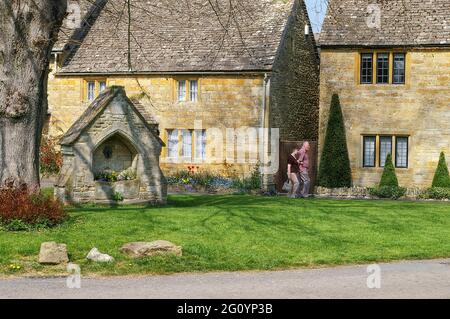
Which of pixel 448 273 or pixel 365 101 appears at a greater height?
pixel 365 101

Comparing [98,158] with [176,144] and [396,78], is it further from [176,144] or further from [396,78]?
[396,78]

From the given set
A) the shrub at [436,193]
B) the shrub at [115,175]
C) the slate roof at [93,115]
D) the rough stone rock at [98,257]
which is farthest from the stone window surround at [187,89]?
the rough stone rock at [98,257]

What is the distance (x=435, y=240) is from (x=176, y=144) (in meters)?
19.1

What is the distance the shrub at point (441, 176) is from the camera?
102 feet

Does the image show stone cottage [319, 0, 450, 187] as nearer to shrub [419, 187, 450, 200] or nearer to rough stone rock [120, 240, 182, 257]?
shrub [419, 187, 450, 200]

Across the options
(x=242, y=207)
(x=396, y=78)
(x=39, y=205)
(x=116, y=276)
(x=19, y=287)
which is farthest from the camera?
(x=396, y=78)

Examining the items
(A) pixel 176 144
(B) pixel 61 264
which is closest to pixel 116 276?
(B) pixel 61 264

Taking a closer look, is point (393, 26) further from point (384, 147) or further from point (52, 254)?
point (52, 254)

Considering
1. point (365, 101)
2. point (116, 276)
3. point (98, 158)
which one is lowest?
point (116, 276)

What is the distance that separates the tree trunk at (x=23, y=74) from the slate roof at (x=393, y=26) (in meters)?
16.6

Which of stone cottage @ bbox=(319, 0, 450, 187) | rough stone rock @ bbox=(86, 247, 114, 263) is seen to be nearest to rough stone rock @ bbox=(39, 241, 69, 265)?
rough stone rock @ bbox=(86, 247, 114, 263)

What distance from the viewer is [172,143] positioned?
34500 millimetres

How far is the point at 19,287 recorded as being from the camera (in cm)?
1153

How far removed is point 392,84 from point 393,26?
8.08ft
